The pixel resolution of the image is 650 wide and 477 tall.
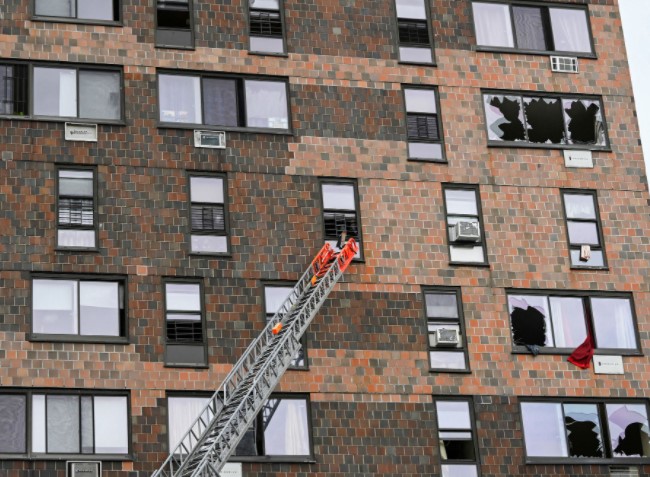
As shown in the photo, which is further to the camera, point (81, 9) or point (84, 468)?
point (81, 9)

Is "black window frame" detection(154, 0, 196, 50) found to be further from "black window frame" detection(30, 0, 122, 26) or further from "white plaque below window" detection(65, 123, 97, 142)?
"white plaque below window" detection(65, 123, 97, 142)

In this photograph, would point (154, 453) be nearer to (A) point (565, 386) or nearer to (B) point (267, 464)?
(B) point (267, 464)

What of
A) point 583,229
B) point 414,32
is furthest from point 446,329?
point 414,32

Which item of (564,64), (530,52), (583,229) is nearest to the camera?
(583,229)

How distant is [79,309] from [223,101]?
813 centimetres

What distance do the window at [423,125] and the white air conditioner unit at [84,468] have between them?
1382cm

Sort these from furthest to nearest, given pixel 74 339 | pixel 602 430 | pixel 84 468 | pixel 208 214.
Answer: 1. pixel 602 430
2. pixel 208 214
3. pixel 74 339
4. pixel 84 468

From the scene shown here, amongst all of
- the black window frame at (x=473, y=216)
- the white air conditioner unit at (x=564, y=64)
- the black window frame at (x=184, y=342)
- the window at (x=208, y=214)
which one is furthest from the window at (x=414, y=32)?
the black window frame at (x=184, y=342)

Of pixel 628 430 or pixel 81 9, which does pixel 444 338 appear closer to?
pixel 628 430

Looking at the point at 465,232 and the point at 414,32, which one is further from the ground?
the point at 414,32

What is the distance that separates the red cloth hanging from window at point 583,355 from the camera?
48781 mm

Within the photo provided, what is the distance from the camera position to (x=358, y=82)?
5034 cm

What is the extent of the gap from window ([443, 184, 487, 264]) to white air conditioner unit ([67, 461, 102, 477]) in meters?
12.5

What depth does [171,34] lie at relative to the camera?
1945 inches
